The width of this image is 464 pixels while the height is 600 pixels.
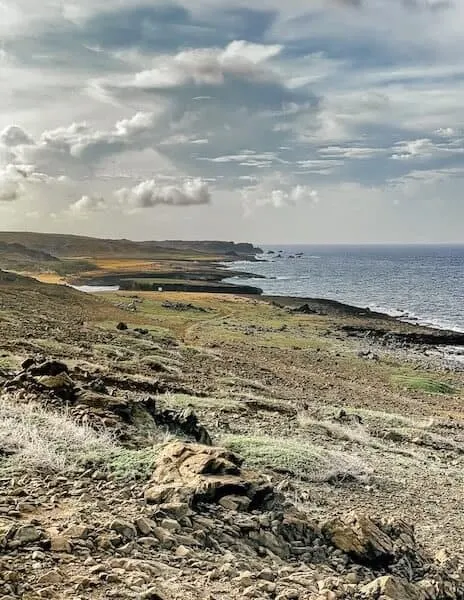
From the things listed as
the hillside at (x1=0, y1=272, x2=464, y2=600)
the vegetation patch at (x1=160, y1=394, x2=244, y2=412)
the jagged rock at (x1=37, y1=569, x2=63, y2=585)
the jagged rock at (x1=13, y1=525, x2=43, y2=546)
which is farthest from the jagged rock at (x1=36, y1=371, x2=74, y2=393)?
the jagged rock at (x1=37, y1=569, x2=63, y2=585)

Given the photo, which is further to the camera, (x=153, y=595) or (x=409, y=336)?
(x=409, y=336)

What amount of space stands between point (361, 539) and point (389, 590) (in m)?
1.09

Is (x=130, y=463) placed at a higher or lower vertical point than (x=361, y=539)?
higher

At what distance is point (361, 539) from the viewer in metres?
6.80

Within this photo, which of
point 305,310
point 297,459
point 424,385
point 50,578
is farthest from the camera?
point 305,310

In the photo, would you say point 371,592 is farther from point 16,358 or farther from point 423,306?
point 423,306

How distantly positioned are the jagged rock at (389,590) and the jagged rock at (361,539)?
635 millimetres

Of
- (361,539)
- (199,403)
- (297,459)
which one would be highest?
(361,539)

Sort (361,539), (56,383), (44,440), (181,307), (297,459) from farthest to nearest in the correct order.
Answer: (181,307), (56,383), (297,459), (44,440), (361,539)

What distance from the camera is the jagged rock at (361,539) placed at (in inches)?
264

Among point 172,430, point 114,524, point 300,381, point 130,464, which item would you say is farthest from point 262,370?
point 114,524

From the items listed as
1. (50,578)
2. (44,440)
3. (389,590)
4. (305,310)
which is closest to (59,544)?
(50,578)

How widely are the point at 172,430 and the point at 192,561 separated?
507cm

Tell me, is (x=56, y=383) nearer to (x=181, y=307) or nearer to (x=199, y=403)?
(x=199, y=403)
